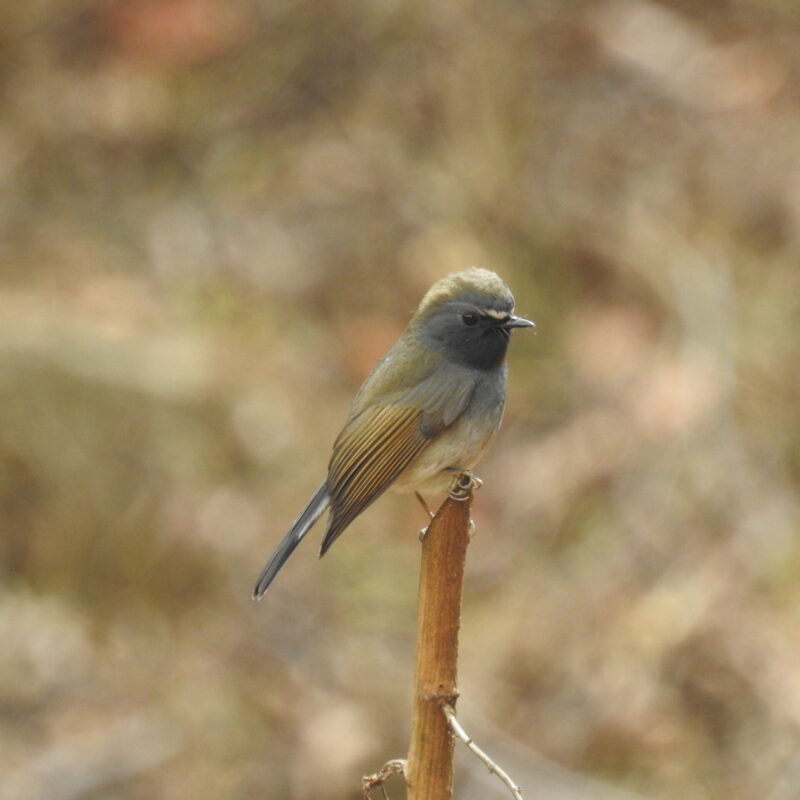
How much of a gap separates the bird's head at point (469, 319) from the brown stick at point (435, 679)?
112 centimetres

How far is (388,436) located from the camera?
3.97 m

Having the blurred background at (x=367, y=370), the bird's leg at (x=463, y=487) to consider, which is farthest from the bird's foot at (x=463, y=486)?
the blurred background at (x=367, y=370)

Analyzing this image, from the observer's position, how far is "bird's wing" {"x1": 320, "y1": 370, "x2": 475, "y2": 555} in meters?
3.89

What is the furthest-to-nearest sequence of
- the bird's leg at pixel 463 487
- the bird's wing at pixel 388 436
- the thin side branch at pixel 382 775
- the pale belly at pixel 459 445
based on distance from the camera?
the pale belly at pixel 459 445
the bird's wing at pixel 388 436
the bird's leg at pixel 463 487
the thin side branch at pixel 382 775

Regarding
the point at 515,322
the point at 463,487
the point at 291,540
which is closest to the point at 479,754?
the point at 463,487

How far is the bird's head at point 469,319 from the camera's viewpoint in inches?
151

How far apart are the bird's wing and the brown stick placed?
1.09 metres

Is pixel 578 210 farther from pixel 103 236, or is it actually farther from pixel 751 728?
pixel 751 728

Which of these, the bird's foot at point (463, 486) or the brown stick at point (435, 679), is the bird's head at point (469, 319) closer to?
the bird's foot at point (463, 486)

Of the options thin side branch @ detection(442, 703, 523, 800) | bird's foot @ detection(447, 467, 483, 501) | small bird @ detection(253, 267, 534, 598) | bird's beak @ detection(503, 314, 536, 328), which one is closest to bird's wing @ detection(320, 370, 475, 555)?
small bird @ detection(253, 267, 534, 598)

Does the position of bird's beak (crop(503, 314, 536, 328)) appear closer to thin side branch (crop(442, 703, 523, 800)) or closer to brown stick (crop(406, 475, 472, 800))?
brown stick (crop(406, 475, 472, 800))

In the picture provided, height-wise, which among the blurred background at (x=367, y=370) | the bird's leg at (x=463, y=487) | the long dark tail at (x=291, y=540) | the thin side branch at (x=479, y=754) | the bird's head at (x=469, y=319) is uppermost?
the blurred background at (x=367, y=370)

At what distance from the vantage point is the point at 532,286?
837 cm

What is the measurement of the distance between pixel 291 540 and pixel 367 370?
14.3 feet
